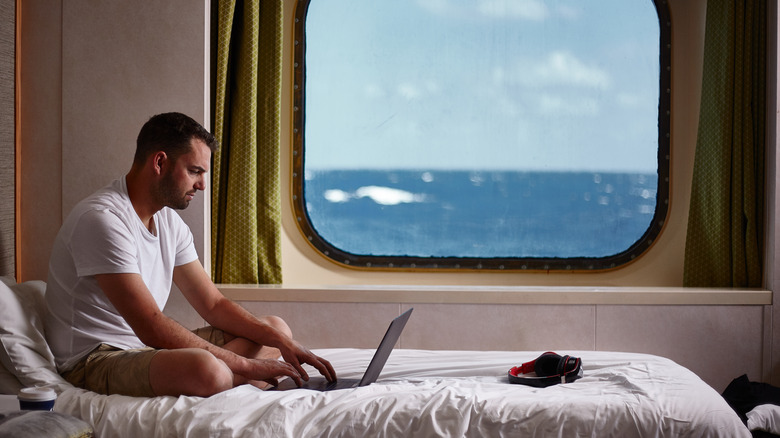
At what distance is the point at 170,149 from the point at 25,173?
1.22 meters

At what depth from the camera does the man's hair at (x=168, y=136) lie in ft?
7.63

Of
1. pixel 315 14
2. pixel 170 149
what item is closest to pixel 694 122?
pixel 315 14

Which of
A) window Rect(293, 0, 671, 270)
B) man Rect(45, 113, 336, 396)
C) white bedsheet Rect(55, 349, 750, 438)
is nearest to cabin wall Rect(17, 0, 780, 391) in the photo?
window Rect(293, 0, 671, 270)

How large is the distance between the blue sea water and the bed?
170 centimetres

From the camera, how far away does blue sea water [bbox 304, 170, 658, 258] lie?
12.3ft

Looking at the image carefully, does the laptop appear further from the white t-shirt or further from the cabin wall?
the cabin wall

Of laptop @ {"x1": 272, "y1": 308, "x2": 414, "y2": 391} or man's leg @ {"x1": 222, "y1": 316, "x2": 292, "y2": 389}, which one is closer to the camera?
laptop @ {"x1": 272, "y1": 308, "x2": 414, "y2": 391}

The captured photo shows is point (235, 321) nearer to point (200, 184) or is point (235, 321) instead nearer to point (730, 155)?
point (200, 184)

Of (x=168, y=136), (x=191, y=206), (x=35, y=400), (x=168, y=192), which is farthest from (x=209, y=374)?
(x=191, y=206)

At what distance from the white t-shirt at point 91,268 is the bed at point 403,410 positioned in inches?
5.0

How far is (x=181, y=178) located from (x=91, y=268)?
16.3 inches

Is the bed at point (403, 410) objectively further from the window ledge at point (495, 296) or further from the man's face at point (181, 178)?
the window ledge at point (495, 296)

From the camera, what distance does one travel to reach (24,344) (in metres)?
2.12

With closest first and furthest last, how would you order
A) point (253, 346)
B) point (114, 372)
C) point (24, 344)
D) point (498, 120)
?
1. point (114, 372)
2. point (24, 344)
3. point (253, 346)
4. point (498, 120)
